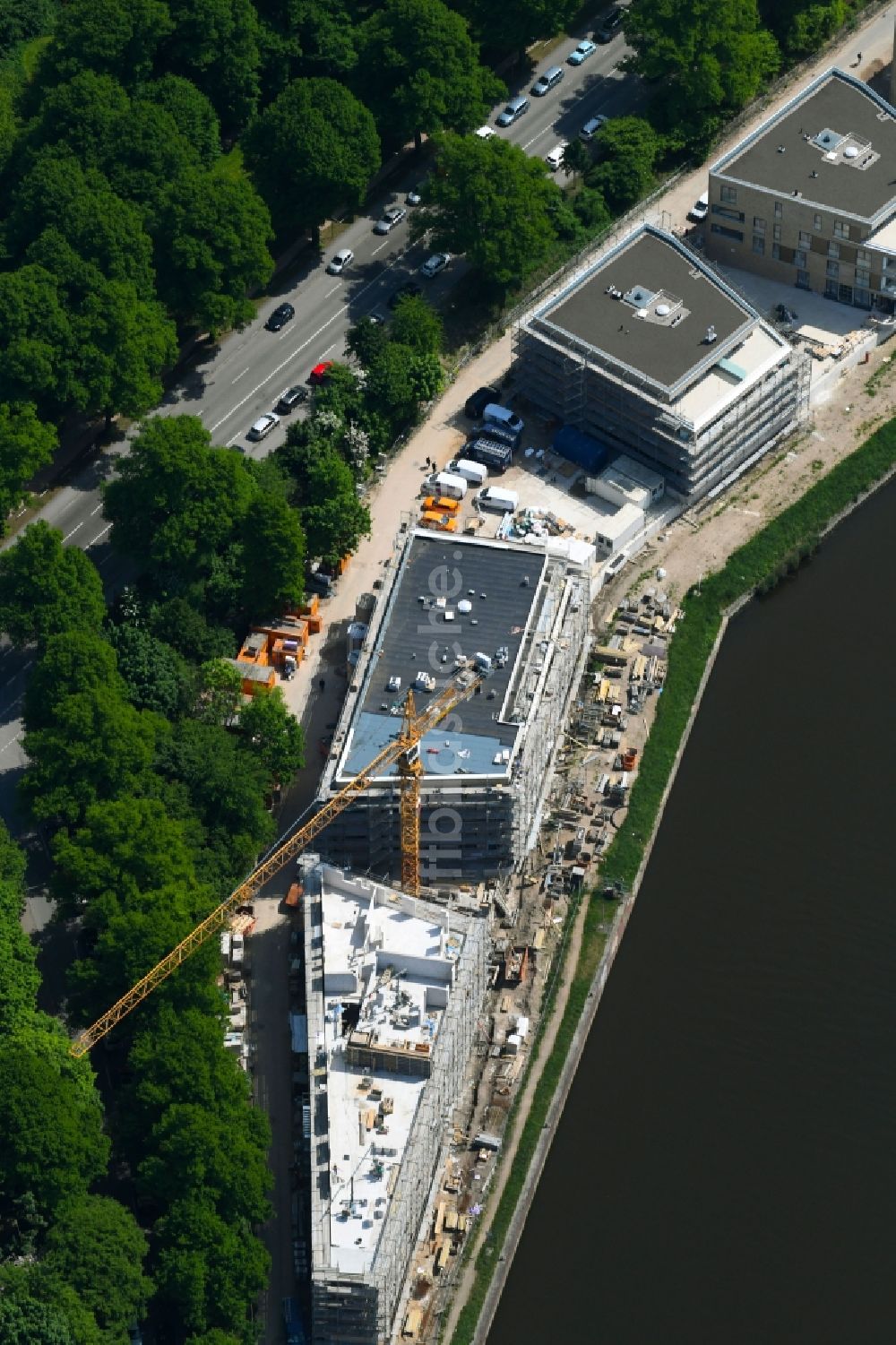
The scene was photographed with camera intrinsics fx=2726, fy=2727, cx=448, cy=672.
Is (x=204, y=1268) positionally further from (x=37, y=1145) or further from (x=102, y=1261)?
(x=37, y=1145)

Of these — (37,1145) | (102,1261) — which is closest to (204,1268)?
(102,1261)

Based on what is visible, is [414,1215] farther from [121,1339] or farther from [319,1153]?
[121,1339]

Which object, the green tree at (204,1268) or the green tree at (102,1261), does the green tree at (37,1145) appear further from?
the green tree at (204,1268)

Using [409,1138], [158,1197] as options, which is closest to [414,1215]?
[409,1138]

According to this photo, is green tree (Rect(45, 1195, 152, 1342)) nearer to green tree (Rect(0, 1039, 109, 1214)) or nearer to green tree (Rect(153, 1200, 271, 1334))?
green tree (Rect(0, 1039, 109, 1214))

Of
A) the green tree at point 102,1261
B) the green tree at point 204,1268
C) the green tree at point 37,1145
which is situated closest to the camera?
the green tree at point 102,1261

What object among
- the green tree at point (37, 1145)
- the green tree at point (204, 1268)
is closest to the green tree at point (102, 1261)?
the green tree at point (37, 1145)

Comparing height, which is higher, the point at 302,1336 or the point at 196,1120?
the point at 196,1120

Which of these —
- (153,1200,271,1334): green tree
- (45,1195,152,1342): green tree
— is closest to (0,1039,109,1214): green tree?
(45,1195,152,1342): green tree
